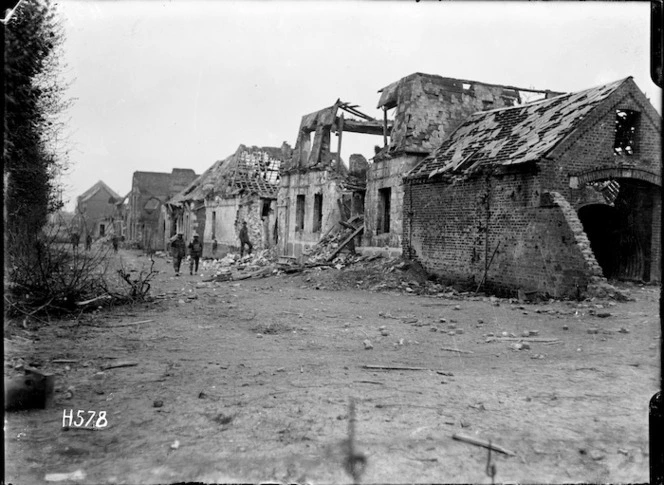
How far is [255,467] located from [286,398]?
5.51 feet

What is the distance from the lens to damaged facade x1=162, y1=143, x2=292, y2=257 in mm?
33656

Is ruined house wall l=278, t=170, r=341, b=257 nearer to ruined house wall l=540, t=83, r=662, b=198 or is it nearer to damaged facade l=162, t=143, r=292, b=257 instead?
damaged facade l=162, t=143, r=292, b=257

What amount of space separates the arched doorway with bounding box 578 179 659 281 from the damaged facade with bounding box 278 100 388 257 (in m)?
9.62

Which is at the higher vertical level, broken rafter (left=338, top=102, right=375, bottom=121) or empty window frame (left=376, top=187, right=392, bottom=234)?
broken rafter (left=338, top=102, right=375, bottom=121)

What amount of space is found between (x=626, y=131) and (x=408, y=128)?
291 inches

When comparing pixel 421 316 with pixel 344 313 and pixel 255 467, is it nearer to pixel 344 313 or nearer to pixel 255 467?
pixel 344 313

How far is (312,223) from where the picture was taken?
91.0 feet

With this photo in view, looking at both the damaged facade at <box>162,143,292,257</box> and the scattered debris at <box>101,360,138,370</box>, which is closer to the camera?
the scattered debris at <box>101,360,138,370</box>

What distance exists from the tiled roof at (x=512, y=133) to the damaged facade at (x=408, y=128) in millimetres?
736

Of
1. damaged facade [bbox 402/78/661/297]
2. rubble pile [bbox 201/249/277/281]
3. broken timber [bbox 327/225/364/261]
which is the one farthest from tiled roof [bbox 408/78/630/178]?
rubble pile [bbox 201/249/277/281]

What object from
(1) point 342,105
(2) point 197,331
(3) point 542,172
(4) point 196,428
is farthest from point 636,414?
(1) point 342,105

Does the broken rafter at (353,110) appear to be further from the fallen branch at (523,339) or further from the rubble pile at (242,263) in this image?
the fallen branch at (523,339)

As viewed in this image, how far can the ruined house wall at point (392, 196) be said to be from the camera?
818 inches

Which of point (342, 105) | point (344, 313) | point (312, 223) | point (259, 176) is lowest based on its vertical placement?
point (344, 313)
